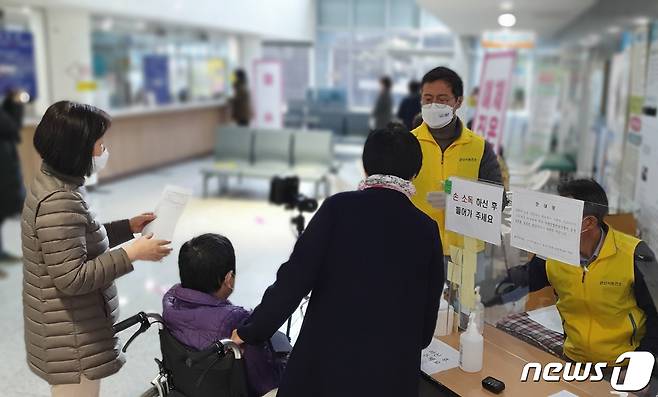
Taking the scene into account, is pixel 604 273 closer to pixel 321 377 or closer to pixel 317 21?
pixel 321 377

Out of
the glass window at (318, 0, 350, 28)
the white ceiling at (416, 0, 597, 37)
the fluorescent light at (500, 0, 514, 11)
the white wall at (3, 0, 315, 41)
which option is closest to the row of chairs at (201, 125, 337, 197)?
the white wall at (3, 0, 315, 41)

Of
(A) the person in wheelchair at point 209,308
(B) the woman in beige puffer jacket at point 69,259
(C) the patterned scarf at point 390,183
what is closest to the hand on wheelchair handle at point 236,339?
(A) the person in wheelchair at point 209,308

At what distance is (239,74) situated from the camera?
1054 cm

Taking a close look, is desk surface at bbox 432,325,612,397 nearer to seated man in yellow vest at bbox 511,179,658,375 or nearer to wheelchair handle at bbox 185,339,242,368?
seated man in yellow vest at bbox 511,179,658,375

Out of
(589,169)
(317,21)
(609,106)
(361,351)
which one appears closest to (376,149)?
(361,351)

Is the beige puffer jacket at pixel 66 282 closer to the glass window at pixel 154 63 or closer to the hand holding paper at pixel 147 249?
the hand holding paper at pixel 147 249

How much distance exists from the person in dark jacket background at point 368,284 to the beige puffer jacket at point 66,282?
571 millimetres

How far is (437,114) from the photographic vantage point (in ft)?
8.20

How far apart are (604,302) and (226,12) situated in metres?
10.00

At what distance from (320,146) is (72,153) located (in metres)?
6.34

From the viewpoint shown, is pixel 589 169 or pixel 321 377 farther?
pixel 589 169

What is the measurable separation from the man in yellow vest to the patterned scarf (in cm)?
90

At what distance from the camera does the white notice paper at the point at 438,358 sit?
6.36ft

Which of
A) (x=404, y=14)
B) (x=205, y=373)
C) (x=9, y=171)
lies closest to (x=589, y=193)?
(x=205, y=373)
